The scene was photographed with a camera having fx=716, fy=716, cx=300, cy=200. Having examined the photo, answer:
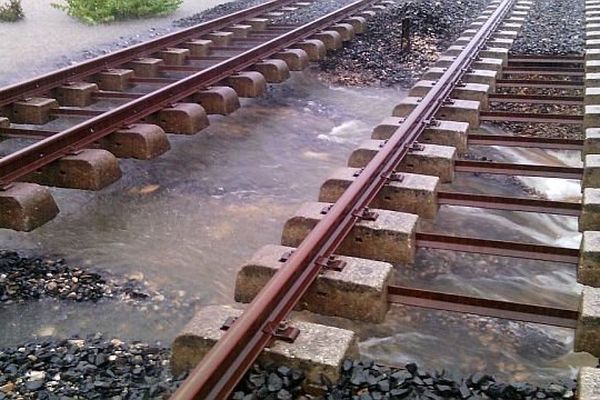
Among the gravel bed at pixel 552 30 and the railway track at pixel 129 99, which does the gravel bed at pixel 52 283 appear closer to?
the railway track at pixel 129 99

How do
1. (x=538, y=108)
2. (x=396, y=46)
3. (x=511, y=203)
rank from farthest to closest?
(x=396, y=46) → (x=538, y=108) → (x=511, y=203)

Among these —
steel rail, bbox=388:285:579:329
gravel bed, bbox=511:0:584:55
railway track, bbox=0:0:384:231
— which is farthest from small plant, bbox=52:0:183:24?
steel rail, bbox=388:285:579:329

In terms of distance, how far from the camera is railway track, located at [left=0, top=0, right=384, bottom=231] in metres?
5.00

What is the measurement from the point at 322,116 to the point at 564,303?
4.06m

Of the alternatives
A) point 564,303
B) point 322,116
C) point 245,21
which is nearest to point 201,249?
point 564,303

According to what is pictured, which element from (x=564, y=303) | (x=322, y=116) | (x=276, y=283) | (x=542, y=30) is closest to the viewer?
(x=276, y=283)

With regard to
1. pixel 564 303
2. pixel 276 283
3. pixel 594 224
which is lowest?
pixel 564 303

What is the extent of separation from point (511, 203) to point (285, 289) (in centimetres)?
211

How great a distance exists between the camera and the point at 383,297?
348cm

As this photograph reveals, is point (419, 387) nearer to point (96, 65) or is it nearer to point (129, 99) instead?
point (129, 99)

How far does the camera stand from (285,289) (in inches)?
128

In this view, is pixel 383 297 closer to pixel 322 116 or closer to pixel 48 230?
pixel 48 230

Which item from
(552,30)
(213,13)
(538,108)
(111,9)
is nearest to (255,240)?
(538,108)

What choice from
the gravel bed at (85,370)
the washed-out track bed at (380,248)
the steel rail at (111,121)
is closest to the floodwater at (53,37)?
the steel rail at (111,121)
